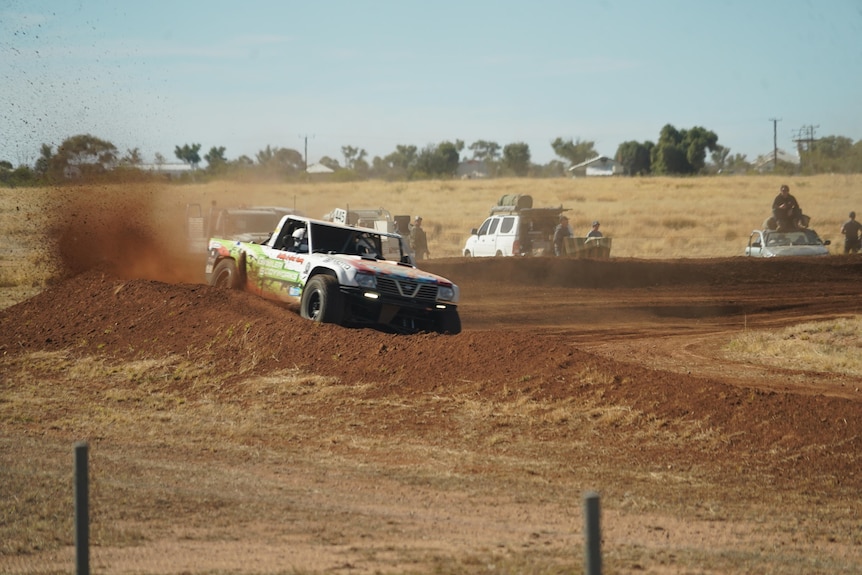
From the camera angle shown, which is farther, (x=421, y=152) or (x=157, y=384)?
(x=421, y=152)

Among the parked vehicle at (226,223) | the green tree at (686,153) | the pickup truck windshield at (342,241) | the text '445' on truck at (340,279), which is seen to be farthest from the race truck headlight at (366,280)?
the green tree at (686,153)

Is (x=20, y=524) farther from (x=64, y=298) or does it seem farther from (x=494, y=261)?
(x=494, y=261)

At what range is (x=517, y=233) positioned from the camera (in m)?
32.9

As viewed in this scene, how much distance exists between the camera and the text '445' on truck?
1507 cm

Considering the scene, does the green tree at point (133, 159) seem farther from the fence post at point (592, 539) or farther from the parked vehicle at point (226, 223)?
the fence post at point (592, 539)

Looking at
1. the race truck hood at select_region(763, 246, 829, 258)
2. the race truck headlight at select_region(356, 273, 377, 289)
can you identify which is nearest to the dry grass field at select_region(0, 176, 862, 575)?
the race truck headlight at select_region(356, 273, 377, 289)

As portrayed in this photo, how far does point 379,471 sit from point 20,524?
299 cm

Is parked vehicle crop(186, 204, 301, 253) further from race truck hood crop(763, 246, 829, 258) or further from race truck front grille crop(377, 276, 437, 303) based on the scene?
race truck hood crop(763, 246, 829, 258)

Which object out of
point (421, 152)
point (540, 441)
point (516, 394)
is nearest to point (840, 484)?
point (540, 441)

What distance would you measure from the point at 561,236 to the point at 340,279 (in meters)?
18.7

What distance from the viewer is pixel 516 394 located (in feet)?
Answer: 38.9

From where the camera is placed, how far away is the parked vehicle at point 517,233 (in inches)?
1303

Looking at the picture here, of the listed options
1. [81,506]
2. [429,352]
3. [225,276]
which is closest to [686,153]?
[225,276]

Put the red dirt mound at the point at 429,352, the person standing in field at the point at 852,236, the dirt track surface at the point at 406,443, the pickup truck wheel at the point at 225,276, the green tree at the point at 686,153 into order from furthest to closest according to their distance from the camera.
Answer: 1. the green tree at the point at 686,153
2. the person standing in field at the point at 852,236
3. the pickup truck wheel at the point at 225,276
4. the red dirt mound at the point at 429,352
5. the dirt track surface at the point at 406,443
